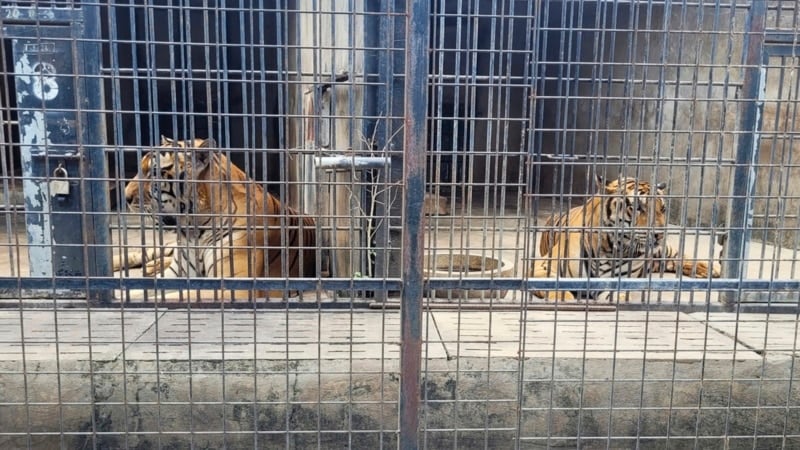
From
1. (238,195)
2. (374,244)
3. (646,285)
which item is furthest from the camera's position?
(238,195)

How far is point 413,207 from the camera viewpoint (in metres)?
2.58

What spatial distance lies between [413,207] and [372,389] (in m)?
1.14

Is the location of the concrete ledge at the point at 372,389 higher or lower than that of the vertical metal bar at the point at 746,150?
lower

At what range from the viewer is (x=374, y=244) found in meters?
4.36

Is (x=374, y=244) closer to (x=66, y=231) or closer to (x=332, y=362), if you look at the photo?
(x=332, y=362)

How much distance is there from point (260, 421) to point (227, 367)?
0.98ft

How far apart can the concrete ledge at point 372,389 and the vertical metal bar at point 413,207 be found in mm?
426

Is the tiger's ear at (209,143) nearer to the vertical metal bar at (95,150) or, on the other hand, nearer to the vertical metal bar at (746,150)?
the vertical metal bar at (95,150)

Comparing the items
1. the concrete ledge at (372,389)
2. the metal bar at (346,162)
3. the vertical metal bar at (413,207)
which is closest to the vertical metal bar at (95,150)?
the concrete ledge at (372,389)

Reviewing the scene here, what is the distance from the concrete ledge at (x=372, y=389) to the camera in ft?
10.6

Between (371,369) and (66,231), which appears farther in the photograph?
(66,231)

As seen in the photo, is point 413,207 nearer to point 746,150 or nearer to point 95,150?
point 95,150

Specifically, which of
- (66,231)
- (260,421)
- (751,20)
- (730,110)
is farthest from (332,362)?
(730,110)

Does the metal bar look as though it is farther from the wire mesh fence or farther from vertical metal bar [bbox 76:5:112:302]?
vertical metal bar [bbox 76:5:112:302]
